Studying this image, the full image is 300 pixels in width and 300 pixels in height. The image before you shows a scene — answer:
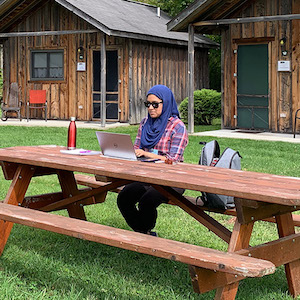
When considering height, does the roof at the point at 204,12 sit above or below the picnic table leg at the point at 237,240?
above

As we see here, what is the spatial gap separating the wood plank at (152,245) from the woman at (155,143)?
988 millimetres

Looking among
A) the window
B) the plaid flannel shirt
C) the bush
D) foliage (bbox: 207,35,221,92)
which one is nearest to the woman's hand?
the plaid flannel shirt

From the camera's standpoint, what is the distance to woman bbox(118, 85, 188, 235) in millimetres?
5449

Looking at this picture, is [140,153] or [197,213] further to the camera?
[140,153]

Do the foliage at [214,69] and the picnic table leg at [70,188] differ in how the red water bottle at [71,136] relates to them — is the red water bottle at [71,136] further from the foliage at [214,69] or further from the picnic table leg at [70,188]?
the foliage at [214,69]

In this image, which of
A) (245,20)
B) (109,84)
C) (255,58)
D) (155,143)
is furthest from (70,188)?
(109,84)

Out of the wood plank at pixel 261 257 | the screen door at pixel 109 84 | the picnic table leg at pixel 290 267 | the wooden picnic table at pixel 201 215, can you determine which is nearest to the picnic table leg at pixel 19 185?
the wooden picnic table at pixel 201 215

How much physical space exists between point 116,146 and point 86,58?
1585 cm

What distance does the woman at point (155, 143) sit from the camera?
5449 mm

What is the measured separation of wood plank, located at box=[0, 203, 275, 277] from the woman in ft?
3.24

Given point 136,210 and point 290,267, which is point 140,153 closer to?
point 136,210

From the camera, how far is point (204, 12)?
1580cm

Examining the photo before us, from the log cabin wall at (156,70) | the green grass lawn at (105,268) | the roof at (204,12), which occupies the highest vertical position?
the roof at (204,12)

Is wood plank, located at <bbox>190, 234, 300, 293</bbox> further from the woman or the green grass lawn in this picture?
the woman
